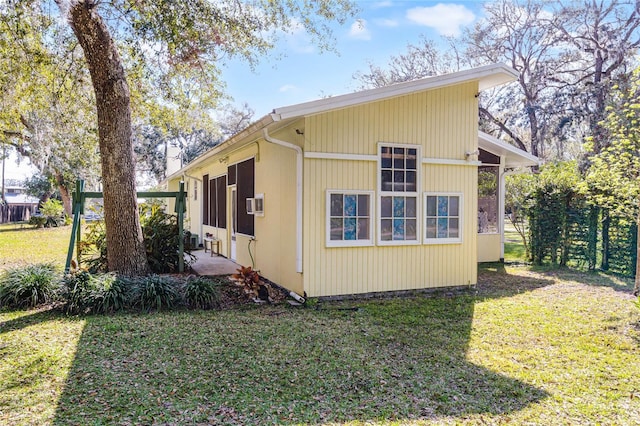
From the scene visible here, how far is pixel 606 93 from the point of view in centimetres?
1442

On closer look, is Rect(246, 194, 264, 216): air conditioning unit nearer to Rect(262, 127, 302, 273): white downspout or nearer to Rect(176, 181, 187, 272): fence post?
Rect(176, 181, 187, 272): fence post

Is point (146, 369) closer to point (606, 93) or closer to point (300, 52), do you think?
point (300, 52)

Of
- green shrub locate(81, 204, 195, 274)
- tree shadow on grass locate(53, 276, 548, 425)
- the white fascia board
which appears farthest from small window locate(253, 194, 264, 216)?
tree shadow on grass locate(53, 276, 548, 425)

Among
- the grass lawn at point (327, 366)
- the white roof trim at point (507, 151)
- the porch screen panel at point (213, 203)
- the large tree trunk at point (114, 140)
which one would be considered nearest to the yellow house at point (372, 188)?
the grass lawn at point (327, 366)

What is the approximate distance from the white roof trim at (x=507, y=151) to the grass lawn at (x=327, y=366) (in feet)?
15.1

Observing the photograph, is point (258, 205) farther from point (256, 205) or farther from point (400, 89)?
point (400, 89)

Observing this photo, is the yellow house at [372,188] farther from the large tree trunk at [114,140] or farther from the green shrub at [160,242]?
the large tree trunk at [114,140]

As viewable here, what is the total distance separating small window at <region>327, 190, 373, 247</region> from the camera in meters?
6.35

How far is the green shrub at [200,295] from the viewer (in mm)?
5973


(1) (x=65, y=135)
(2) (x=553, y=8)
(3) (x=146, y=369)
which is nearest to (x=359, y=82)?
(2) (x=553, y=8)

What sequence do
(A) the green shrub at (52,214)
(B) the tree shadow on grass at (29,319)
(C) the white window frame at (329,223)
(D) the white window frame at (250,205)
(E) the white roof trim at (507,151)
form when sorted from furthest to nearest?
(A) the green shrub at (52,214)
(E) the white roof trim at (507,151)
(D) the white window frame at (250,205)
(C) the white window frame at (329,223)
(B) the tree shadow on grass at (29,319)

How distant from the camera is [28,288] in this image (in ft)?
18.9

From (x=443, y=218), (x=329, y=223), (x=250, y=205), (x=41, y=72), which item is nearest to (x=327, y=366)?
(x=329, y=223)

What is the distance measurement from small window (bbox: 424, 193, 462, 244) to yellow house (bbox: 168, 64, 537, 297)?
2 centimetres
